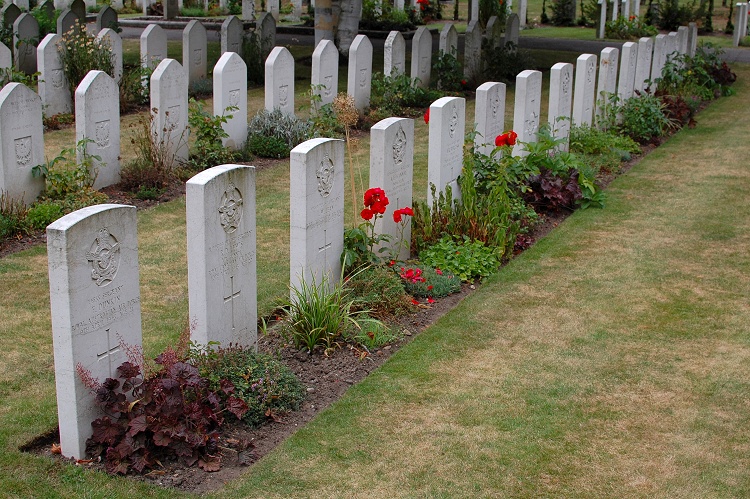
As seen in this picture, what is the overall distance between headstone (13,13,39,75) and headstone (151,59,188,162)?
285 inches

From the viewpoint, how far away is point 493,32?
1894cm

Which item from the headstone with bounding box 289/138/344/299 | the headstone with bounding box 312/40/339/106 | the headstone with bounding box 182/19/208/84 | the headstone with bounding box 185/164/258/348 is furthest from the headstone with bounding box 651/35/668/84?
the headstone with bounding box 185/164/258/348

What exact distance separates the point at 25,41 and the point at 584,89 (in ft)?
33.7

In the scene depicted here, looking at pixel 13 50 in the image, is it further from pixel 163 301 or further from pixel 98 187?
pixel 163 301

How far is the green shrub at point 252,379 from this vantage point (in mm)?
5438

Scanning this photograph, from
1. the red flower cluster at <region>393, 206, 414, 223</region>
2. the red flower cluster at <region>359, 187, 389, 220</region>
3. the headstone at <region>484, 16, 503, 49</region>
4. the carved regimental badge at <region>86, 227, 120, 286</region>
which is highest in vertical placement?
the headstone at <region>484, 16, 503, 49</region>

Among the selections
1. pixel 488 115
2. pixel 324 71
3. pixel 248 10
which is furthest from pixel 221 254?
pixel 248 10

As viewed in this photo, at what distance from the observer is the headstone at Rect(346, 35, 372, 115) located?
46.8ft

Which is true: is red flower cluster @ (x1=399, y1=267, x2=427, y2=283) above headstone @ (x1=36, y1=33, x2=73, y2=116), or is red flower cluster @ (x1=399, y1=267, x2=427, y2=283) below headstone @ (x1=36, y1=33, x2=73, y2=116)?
below

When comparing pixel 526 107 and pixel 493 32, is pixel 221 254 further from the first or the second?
pixel 493 32

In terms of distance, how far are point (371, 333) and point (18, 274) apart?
3249mm

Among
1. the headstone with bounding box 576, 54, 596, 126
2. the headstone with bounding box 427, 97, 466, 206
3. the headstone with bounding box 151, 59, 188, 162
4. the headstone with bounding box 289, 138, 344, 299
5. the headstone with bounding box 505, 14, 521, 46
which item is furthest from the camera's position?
the headstone with bounding box 505, 14, 521, 46

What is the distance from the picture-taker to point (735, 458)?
512 centimetres

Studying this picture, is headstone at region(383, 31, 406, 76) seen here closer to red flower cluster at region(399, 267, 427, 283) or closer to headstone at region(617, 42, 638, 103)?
headstone at region(617, 42, 638, 103)
